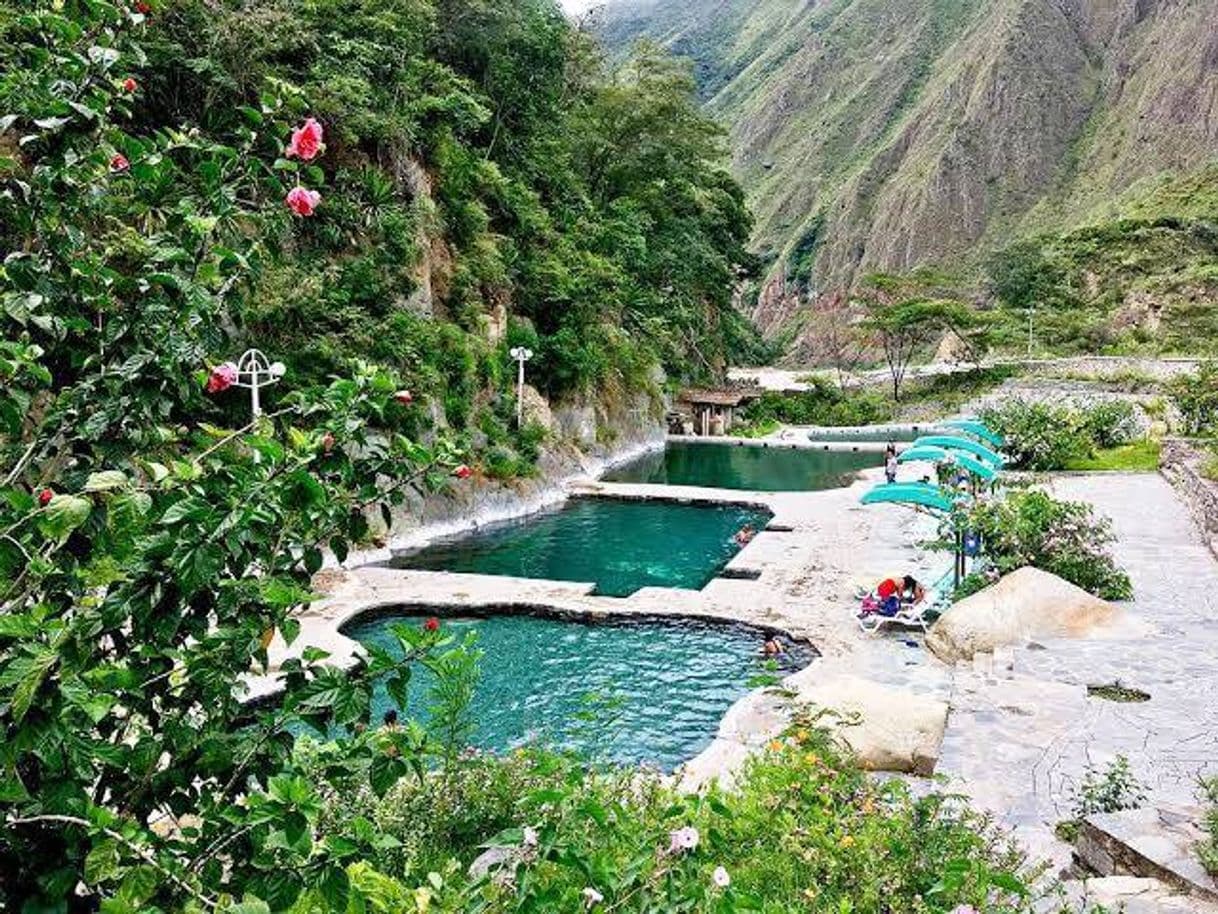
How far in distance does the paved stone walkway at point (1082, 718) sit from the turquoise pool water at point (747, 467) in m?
16.5

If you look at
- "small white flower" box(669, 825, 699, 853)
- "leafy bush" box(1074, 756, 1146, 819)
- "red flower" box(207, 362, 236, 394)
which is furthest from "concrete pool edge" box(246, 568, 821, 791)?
"red flower" box(207, 362, 236, 394)

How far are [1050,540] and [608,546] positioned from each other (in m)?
9.02

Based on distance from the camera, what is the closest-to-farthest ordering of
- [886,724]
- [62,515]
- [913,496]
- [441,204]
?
[62,515]
[886,724]
[913,496]
[441,204]

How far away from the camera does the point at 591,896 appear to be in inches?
94.5

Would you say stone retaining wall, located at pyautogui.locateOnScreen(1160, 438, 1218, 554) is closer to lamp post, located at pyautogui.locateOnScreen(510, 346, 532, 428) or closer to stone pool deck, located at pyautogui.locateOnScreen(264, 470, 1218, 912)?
stone pool deck, located at pyautogui.locateOnScreen(264, 470, 1218, 912)

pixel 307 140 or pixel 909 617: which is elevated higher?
pixel 307 140

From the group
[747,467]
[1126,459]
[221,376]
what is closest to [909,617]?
[221,376]

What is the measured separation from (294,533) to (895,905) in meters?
3.11

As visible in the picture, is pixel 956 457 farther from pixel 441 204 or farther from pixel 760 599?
pixel 441 204

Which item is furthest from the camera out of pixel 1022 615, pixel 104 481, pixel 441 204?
pixel 441 204

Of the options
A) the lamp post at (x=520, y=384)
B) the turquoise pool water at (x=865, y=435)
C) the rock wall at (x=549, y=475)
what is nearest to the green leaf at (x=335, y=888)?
the rock wall at (x=549, y=475)

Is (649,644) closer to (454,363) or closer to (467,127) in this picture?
(454,363)

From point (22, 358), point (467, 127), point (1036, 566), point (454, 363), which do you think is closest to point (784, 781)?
point (22, 358)

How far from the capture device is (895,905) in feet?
12.9
